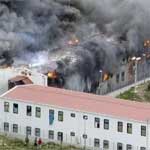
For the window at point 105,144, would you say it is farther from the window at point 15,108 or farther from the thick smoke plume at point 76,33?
the thick smoke plume at point 76,33

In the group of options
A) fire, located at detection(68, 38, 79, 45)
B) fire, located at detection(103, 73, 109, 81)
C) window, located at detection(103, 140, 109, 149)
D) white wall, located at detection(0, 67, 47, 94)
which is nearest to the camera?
window, located at detection(103, 140, 109, 149)

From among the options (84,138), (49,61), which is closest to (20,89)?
(84,138)

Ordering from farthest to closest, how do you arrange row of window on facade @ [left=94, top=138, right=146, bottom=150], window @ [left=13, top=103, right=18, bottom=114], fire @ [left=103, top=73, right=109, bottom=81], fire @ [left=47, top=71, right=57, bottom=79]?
fire @ [left=103, top=73, right=109, bottom=81], fire @ [left=47, top=71, right=57, bottom=79], window @ [left=13, top=103, right=18, bottom=114], row of window on facade @ [left=94, top=138, right=146, bottom=150]

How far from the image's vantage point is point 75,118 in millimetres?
49312

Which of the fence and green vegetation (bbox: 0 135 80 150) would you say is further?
the fence

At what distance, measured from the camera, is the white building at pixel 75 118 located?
48219 millimetres

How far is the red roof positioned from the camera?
48625 mm

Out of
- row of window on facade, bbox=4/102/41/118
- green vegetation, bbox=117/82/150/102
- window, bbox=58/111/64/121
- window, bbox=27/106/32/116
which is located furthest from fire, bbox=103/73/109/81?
window, bbox=58/111/64/121

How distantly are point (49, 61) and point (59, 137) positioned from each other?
50.9 feet

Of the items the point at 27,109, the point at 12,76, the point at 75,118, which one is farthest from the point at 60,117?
the point at 12,76

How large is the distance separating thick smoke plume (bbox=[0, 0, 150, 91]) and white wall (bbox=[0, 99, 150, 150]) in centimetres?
1177

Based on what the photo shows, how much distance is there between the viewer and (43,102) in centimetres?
5022

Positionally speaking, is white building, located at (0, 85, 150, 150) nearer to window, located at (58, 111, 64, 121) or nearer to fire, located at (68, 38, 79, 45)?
window, located at (58, 111, 64, 121)

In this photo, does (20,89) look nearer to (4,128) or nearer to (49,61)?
(4,128)
